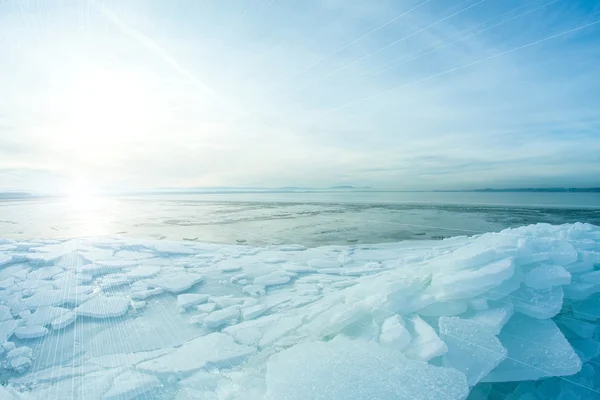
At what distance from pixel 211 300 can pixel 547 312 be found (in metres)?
3.44

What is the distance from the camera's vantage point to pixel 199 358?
2.37 m

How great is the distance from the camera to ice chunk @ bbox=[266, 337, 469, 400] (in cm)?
168

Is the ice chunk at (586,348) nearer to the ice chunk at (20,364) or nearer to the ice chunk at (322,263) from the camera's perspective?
the ice chunk at (322,263)

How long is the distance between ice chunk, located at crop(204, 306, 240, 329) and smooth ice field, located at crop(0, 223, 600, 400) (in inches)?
0.6

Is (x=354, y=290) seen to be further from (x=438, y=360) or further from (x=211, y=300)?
(x=211, y=300)

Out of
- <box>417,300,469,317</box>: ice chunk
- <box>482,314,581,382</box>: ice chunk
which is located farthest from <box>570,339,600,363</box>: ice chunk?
<box>417,300,469,317</box>: ice chunk

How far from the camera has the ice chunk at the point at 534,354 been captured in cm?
193

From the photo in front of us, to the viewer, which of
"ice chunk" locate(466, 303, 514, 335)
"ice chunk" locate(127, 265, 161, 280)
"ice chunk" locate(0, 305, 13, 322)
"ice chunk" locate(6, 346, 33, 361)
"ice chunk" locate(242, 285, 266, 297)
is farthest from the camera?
"ice chunk" locate(127, 265, 161, 280)

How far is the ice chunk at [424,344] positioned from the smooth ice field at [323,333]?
0.01 metres

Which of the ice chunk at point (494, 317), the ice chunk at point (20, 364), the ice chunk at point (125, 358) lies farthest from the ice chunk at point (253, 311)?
the ice chunk at point (494, 317)

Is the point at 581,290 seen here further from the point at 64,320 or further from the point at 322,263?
the point at 64,320

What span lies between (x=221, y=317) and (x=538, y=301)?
303cm

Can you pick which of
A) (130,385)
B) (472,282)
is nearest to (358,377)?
(472,282)

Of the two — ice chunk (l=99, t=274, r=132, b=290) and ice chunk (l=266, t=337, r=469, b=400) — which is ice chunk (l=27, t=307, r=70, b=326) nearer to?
ice chunk (l=99, t=274, r=132, b=290)
